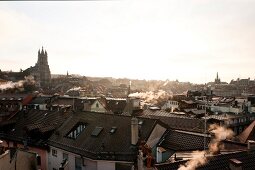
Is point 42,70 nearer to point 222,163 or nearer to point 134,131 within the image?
point 134,131

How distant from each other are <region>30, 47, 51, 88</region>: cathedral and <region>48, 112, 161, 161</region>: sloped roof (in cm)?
15086

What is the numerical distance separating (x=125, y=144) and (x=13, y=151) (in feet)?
29.1

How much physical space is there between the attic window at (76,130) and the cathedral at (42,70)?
151 meters

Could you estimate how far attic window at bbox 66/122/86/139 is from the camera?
99.0ft

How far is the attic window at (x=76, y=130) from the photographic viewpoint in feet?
99.0

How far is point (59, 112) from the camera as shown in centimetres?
3712

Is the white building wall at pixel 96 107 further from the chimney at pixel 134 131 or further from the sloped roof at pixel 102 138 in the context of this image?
the chimney at pixel 134 131

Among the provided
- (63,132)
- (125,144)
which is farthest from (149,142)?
(63,132)

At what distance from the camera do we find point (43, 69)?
18400cm

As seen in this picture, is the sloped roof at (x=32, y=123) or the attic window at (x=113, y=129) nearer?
the attic window at (x=113, y=129)

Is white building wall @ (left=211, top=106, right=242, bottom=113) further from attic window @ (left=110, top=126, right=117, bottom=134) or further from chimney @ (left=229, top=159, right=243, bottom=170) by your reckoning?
chimney @ (left=229, top=159, right=243, bottom=170)

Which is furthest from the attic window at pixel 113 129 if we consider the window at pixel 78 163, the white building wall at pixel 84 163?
the window at pixel 78 163

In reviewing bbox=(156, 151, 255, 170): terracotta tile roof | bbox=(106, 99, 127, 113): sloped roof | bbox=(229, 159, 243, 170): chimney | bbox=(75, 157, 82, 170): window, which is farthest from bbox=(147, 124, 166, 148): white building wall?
bbox=(106, 99, 127, 113): sloped roof

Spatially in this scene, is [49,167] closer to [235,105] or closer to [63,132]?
[63,132]
